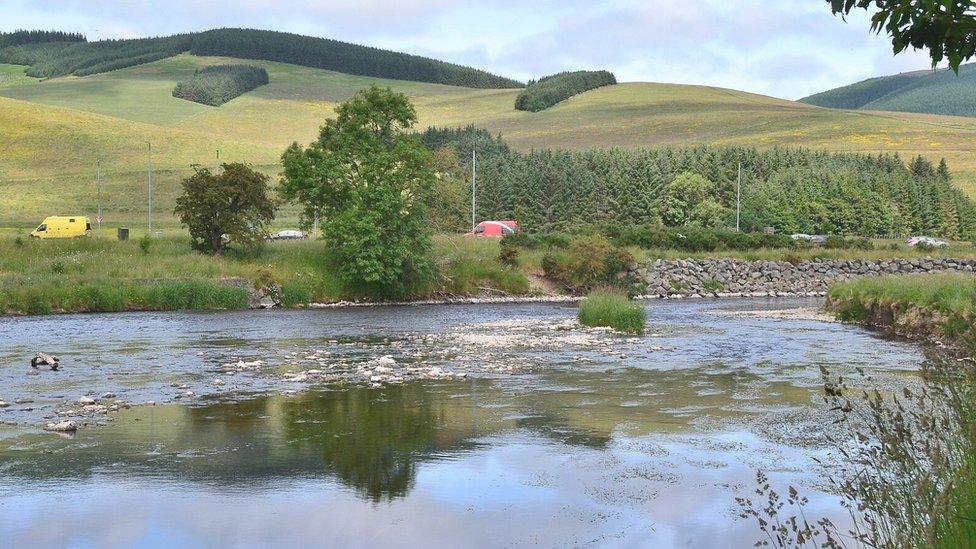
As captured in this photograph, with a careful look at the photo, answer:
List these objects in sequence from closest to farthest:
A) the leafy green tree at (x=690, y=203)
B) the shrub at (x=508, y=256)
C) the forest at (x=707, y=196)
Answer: the shrub at (x=508, y=256), the forest at (x=707, y=196), the leafy green tree at (x=690, y=203)

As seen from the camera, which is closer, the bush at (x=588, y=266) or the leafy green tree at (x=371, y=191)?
the leafy green tree at (x=371, y=191)

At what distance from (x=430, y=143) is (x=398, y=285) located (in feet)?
291

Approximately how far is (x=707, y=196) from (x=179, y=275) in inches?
2433

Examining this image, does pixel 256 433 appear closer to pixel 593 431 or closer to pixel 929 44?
pixel 593 431

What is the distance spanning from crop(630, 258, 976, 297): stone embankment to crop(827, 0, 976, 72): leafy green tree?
5163 centimetres

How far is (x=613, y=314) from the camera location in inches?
1474

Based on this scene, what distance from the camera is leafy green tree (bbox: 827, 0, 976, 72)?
25.2ft

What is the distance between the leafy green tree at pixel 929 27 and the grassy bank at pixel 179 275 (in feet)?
126

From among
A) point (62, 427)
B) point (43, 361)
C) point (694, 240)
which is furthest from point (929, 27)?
point (694, 240)

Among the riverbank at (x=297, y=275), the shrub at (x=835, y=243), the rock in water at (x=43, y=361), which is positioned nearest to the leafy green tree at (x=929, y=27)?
the rock in water at (x=43, y=361)

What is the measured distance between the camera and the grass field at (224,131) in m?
105

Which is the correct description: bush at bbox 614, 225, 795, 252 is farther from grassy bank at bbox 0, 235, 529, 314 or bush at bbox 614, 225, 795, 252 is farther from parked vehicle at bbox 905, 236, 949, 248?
grassy bank at bbox 0, 235, 529, 314

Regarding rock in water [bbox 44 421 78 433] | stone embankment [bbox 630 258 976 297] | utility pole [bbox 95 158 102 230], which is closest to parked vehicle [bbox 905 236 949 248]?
stone embankment [bbox 630 258 976 297]

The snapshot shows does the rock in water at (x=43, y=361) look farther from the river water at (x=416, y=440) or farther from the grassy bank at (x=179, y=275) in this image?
the grassy bank at (x=179, y=275)
